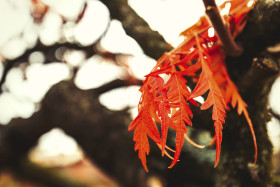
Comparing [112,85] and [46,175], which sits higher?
[112,85]

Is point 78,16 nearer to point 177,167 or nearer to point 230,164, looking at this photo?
point 177,167

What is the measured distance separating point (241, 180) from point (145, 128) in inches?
14.9

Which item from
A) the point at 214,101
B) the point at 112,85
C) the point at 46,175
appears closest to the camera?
the point at 214,101

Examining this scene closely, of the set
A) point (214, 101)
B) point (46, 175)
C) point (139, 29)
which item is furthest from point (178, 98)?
point (46, 175)

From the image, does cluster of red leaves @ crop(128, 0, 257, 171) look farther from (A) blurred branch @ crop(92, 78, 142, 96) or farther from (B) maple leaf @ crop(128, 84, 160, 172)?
(A) blurred branch @ crop(92, 78, 142, 96)

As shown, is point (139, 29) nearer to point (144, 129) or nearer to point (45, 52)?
point (144, 129)

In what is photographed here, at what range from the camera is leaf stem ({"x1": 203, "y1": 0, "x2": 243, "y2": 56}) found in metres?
0.40

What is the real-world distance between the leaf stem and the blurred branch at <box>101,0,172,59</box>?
0.25m

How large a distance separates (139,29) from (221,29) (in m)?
0.40

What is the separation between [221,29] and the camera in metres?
0.45

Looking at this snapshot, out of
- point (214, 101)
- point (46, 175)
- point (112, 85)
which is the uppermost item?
point (214, 101)

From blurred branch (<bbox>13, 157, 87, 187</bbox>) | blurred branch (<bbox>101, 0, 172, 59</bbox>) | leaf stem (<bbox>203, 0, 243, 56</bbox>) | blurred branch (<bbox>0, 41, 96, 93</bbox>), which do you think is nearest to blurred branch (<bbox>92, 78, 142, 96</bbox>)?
blurred branch (<bbox>0, 41, 96, 93</bbox>)

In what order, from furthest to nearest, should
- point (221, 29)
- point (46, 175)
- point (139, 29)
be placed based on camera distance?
point (46, 175) → point (139, 29) → point (221, 29)

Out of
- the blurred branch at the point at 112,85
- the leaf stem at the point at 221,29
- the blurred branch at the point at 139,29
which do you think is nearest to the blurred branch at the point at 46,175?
the blurred branch at the point at 112,85
